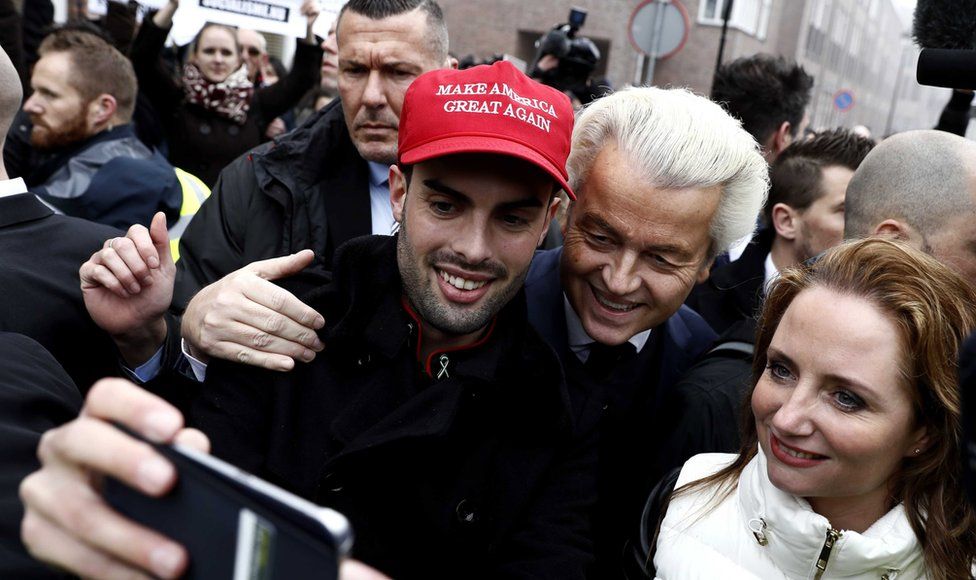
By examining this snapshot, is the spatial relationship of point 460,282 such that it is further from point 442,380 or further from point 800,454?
point 800,454

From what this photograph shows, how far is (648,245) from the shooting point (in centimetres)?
240

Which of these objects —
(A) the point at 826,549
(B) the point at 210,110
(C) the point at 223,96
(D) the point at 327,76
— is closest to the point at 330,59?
(D) the point at 327,76

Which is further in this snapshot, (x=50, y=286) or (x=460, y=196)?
(x=50, y=286)

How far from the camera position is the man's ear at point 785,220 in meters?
3.93

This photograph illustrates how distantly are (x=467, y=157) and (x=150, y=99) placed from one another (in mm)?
4491

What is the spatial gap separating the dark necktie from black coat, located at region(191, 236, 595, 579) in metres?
0.61

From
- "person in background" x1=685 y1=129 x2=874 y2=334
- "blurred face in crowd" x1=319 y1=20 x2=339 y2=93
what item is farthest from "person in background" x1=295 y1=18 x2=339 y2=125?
"person in background" x1=685 y1=129 x2=874 y2=334

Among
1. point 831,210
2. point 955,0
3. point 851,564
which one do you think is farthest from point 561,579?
point 831,210

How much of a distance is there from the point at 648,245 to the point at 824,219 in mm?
1833

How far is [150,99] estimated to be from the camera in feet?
18.8

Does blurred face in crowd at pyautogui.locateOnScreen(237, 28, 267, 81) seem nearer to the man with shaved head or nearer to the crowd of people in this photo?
the crowd of people

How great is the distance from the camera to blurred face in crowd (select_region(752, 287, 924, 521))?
1.79 m

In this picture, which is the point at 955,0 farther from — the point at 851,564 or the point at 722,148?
the point at 851,564

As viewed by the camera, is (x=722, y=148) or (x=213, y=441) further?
(x=722, y=148)
